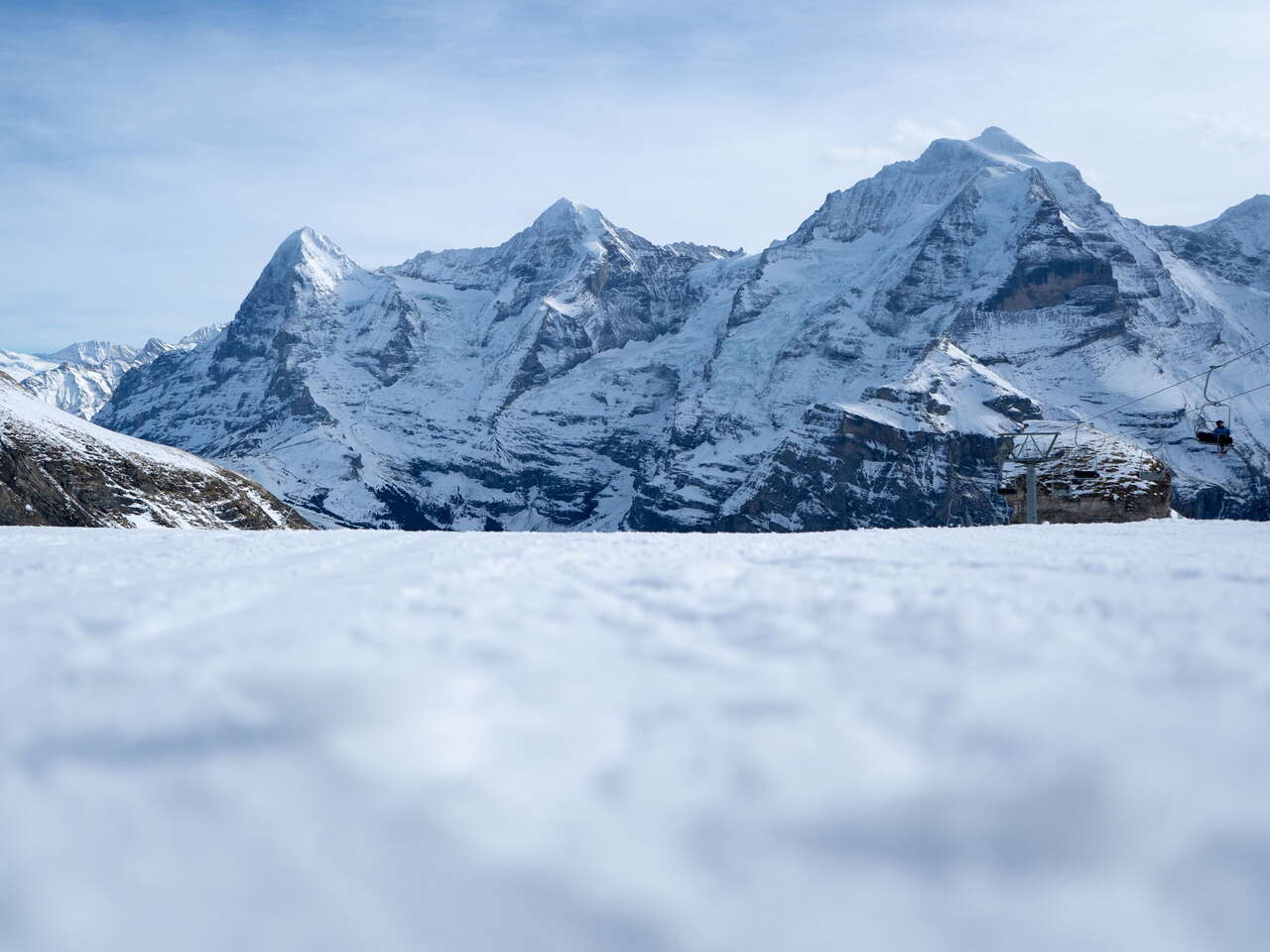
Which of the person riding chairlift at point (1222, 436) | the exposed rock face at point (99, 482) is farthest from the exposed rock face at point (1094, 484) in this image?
the exposed rock face at point (99, 482)

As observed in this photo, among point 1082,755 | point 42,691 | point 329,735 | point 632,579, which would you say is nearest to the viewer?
point 1082,755

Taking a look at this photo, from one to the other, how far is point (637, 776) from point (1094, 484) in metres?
38.9

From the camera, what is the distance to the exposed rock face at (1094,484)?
35.6m

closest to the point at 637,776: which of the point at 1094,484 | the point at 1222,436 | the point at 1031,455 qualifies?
the point at 1222,436

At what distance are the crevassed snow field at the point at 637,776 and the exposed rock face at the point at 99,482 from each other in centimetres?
4889

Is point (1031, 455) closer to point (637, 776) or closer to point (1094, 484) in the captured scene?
point (1094, 484)

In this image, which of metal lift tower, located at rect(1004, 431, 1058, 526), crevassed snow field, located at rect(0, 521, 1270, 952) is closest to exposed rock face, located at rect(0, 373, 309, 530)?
metal lift tower, located at rect(1004, 431, 1058, 526)

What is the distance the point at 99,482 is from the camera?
2274 inches

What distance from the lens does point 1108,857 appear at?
2.41 m

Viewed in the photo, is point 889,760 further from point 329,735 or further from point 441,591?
point 441,591

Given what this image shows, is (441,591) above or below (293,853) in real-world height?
above

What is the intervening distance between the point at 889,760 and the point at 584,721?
3.45ft

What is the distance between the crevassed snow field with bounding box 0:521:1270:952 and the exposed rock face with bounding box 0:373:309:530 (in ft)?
160

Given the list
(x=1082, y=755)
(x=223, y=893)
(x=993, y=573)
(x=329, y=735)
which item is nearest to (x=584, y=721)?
(x=329, y=735)
